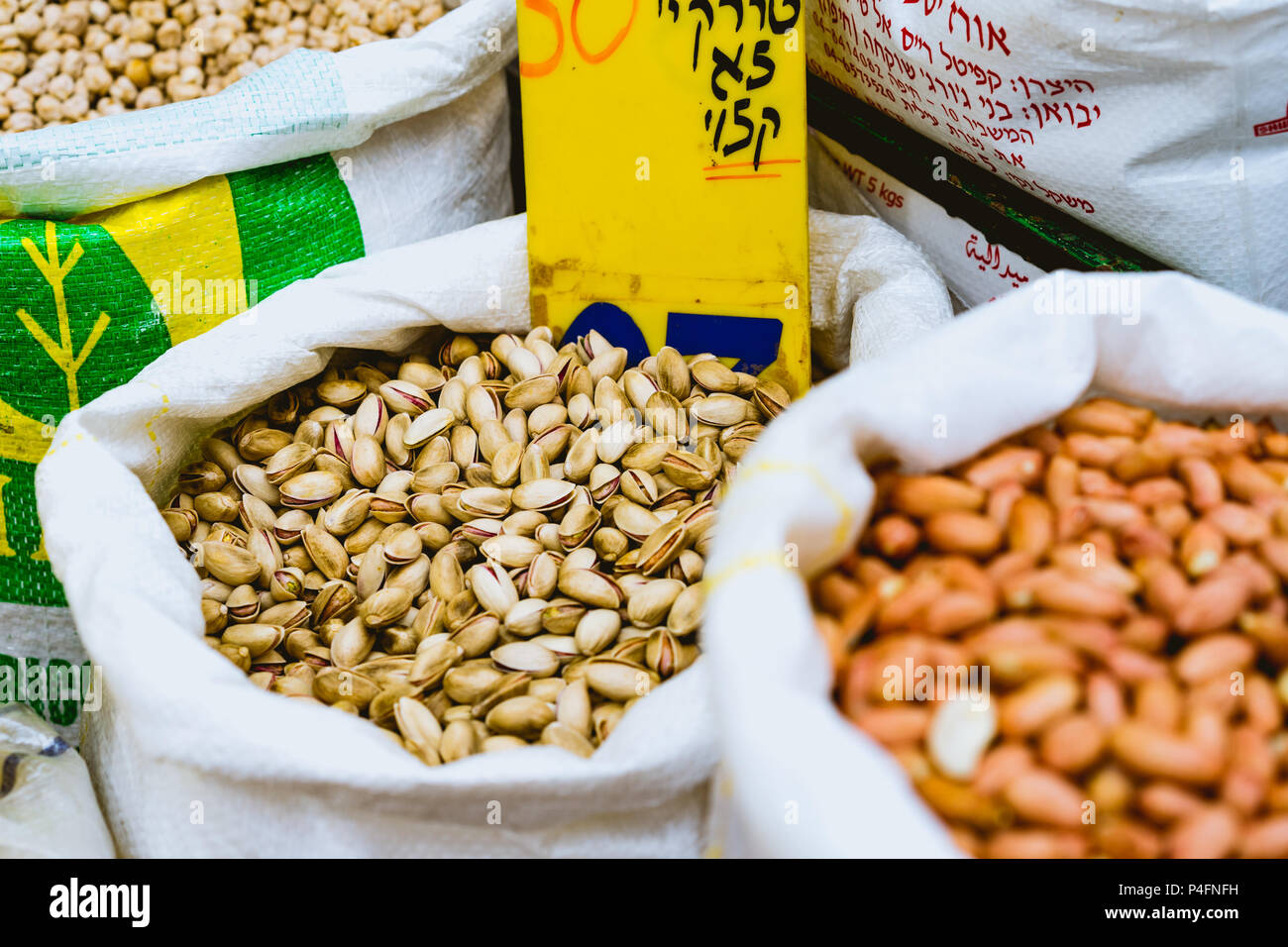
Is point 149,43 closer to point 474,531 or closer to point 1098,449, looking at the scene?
point 474,531

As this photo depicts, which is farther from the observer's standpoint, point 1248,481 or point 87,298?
point 87,298

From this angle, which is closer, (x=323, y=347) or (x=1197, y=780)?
(x=1197, y=780)

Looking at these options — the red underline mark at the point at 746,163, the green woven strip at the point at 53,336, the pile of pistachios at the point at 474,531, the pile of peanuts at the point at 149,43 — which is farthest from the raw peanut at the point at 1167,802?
the pile of peanuts at the point at 149,43

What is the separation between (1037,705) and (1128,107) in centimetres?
66

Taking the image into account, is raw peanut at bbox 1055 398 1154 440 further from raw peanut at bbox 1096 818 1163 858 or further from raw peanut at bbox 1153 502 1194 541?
raw peanut at bbox 1096 818 1163 858

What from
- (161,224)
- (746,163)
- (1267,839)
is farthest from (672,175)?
(1267,839)

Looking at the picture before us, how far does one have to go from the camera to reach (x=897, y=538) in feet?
2.19

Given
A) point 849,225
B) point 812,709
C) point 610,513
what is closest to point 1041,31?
point 849,225

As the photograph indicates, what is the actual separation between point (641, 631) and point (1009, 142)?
2.03 feet

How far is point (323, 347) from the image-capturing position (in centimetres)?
115

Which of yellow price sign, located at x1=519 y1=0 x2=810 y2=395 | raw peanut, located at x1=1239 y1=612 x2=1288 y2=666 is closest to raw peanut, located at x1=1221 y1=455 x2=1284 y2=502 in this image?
raw peanut, located at x1=1239 y1=612 x2=1288 y2=666

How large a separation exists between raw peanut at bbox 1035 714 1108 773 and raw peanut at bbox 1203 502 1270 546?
0.19 metres

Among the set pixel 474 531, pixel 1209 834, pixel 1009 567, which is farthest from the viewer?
pixel 474 531
